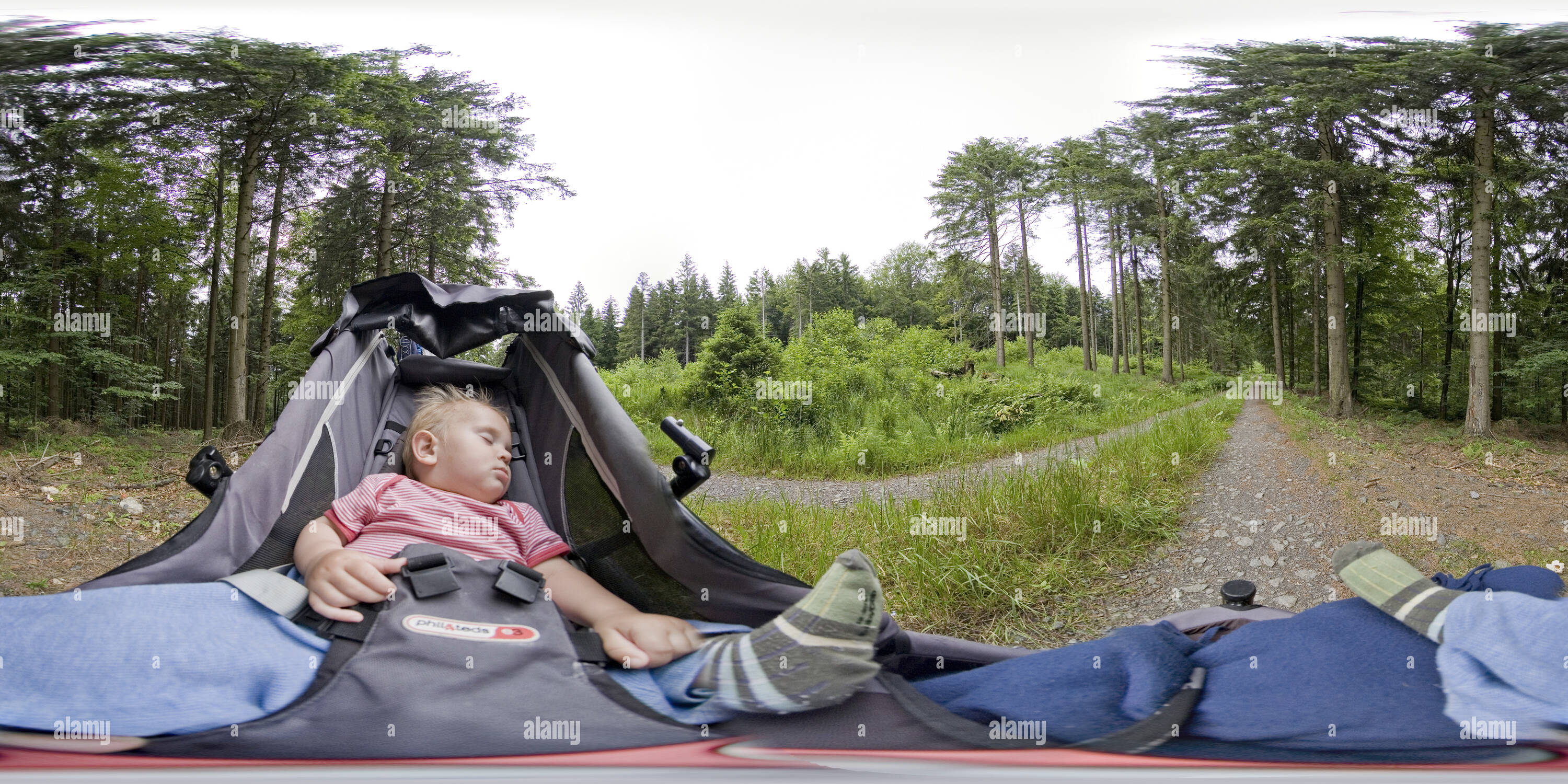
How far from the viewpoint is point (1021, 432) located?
12.6 feet

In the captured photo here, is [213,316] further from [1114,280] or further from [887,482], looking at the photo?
[1114,280]

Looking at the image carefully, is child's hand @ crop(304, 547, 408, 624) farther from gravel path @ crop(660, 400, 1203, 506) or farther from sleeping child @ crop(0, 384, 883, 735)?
gravel path @ crop(660, 400, 1203, 506)

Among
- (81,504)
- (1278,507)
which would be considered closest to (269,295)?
(81,504)

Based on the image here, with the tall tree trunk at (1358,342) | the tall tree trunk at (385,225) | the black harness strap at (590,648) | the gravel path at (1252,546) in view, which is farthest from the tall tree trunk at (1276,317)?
the tall tree trunk at (385,225)

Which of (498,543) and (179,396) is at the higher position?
(179,396)

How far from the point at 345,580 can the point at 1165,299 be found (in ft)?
13.8

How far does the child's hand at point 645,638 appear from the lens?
1.17m

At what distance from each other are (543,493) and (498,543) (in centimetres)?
31

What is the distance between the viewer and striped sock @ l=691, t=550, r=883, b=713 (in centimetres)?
84

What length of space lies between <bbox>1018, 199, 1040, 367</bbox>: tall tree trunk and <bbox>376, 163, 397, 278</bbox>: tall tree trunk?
3495mm

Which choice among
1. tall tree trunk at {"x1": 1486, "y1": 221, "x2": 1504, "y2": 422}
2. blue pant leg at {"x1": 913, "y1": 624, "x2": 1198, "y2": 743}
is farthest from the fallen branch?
tall tree trunk at {"x1": 1486, "y1": 221, "x2": 1504, "y2": 422}

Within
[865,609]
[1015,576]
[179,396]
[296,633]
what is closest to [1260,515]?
[1015,576]

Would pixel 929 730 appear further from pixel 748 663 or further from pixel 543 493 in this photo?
pixel 543 493

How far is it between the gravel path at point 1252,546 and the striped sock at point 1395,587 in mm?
618
